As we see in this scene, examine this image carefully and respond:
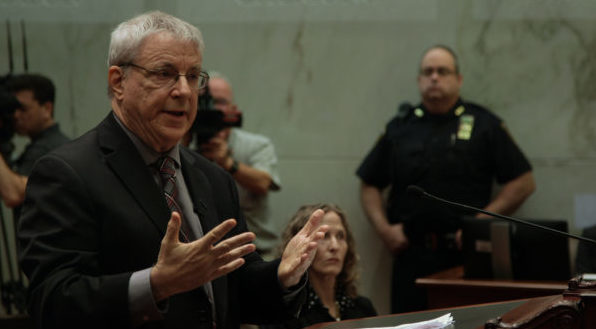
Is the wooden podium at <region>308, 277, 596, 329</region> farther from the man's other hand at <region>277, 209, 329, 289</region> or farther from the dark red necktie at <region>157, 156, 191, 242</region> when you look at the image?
the dark red necktie at <region>157, 156, 191, 242</region>

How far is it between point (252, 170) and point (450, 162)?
1149 millimetres

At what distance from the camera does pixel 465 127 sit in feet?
16.8

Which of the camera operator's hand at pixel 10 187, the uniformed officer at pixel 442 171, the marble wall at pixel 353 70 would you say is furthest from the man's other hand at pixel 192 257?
the marble wall at pixel 353 70

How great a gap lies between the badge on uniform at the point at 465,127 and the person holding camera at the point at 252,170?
1091 millimetres

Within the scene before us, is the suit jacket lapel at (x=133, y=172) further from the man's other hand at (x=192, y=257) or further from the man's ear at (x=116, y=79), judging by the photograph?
the man's other hand at (x=192, y=257)

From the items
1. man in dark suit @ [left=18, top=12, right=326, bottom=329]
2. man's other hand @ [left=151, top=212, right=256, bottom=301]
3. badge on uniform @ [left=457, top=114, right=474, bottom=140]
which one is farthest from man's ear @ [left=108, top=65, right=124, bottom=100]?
badge on uniform @ [left=457, top=114, right=474, bottom=140]

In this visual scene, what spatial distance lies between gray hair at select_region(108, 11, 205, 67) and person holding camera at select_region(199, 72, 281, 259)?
239 cm

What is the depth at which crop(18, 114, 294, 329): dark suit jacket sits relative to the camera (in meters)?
1.93

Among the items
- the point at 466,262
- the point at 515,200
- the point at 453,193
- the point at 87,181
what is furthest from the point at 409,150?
the point at 87,181

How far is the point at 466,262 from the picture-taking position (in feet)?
14.1

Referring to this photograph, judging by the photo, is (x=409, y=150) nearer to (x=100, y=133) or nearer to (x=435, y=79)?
(x=435, y=79)

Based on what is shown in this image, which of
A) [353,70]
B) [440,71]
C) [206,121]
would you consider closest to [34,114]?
[206,121]

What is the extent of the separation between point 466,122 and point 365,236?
1028mm

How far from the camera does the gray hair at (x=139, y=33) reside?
2.21 meters
